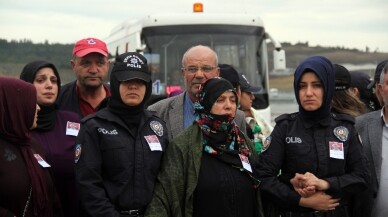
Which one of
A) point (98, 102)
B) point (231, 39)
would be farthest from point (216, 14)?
point (98, 102)

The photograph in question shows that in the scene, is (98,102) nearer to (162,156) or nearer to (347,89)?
(162,156)

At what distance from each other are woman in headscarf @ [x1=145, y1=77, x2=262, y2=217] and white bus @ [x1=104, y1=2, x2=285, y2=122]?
6906mm

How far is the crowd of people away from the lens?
3555 mm

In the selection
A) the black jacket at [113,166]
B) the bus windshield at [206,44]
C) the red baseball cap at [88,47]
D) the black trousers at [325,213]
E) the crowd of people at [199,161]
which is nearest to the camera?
the black jacket at [113,166]

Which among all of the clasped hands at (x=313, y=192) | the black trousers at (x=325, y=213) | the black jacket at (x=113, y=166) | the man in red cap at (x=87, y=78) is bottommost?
the black trousers at (x=325, y=213)

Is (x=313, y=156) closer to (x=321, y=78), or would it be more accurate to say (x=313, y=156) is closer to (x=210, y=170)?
(x=321, y=78)

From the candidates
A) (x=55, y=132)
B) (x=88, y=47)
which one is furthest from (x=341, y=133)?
(x=88, y=47)

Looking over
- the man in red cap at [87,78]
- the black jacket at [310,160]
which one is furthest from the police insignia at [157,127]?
the man in red cap at [87,78]

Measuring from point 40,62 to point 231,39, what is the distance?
691 centimetres

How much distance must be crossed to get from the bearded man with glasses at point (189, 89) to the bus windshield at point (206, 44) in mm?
6069

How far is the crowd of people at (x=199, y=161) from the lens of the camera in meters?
3.55

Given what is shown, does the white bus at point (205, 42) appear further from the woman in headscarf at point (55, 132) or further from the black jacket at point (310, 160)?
the black jacket at point (310, 160)

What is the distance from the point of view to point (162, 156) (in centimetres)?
378

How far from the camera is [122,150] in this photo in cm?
359
